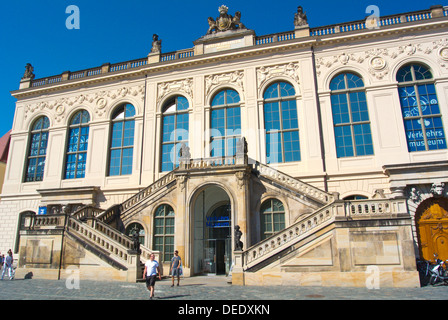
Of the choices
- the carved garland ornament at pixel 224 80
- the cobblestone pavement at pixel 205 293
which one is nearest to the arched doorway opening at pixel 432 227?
the cobblestone pavement at pixel 205 293

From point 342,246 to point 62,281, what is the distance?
468 inches

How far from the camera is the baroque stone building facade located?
548 inches

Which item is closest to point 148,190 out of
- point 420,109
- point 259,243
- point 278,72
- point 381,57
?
point 259,243

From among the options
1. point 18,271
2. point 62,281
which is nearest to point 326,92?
point 62,281

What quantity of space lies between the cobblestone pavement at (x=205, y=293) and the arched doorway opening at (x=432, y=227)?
5.74 meters

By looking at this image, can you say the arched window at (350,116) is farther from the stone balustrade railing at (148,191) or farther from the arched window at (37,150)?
the arched window at (37,150)

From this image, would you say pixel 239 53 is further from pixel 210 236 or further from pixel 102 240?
pixel 102 240

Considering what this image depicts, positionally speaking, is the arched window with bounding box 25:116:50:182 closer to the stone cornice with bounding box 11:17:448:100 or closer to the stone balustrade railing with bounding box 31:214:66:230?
the stone cornice with bounding box 11:17:448:100

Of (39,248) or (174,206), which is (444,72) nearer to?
(174,206)

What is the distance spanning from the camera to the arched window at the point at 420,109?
19.6 m

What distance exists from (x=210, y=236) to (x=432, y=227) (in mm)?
11641

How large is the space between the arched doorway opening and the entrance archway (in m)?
9.86

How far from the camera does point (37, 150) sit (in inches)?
1061

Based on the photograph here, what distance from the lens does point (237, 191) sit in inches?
701
